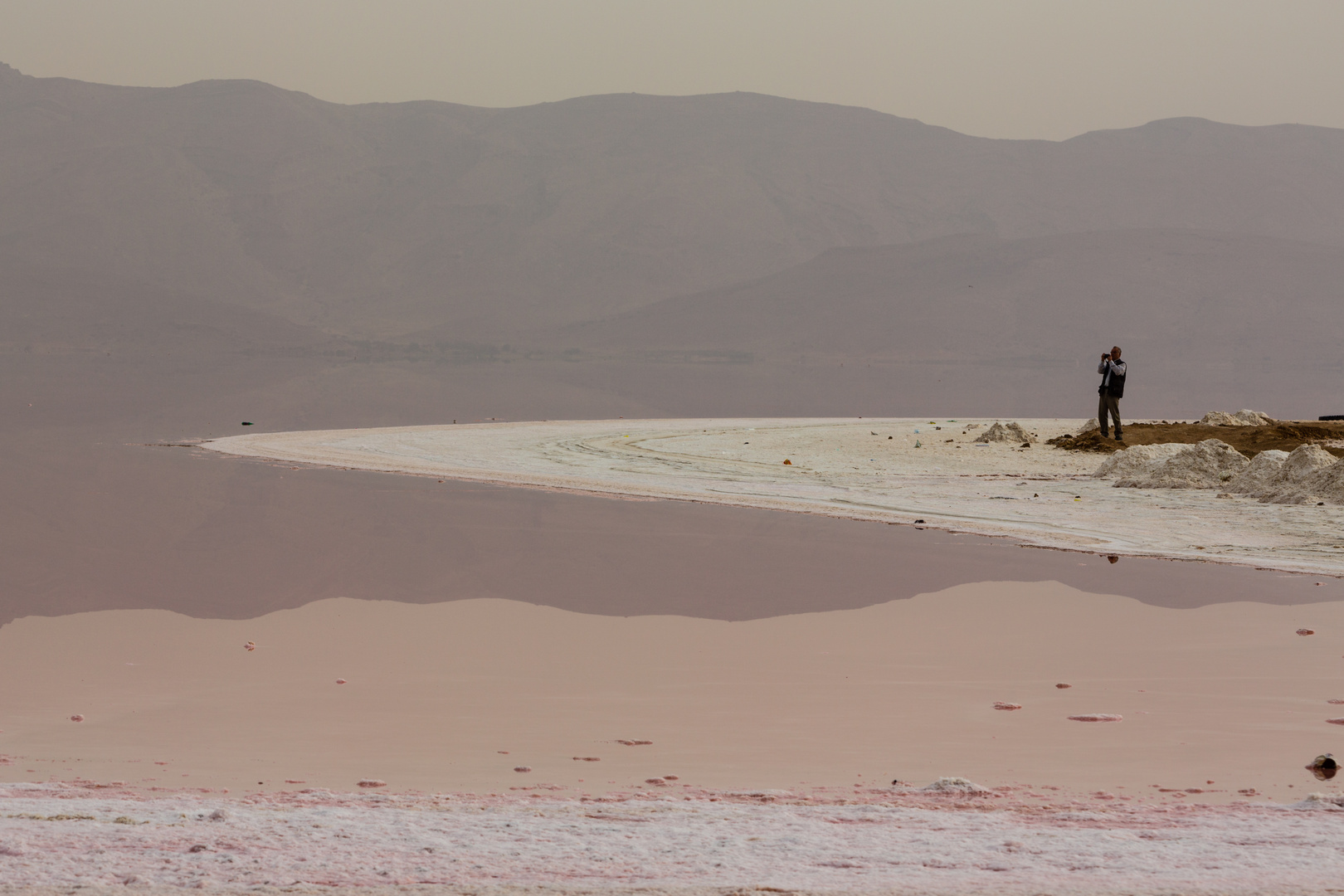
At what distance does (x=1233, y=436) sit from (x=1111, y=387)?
218 centimetres

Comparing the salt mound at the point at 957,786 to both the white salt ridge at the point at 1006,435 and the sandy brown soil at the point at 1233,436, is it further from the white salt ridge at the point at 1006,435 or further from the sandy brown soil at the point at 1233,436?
the white salt ridge at the point at 1006,435

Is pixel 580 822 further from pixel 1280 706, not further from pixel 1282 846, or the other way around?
pixel 1280 706

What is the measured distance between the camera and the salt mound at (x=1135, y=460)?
21.2 meters

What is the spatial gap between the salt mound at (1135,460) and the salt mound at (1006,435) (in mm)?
5720

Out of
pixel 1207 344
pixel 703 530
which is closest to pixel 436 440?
pixel 703 530

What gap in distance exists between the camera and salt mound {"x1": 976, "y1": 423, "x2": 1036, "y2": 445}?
27875 millimetres

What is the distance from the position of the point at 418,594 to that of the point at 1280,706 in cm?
679

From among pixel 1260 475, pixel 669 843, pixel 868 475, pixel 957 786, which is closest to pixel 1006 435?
pixel 868 475

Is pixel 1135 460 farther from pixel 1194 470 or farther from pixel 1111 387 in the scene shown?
pixel 1111 387

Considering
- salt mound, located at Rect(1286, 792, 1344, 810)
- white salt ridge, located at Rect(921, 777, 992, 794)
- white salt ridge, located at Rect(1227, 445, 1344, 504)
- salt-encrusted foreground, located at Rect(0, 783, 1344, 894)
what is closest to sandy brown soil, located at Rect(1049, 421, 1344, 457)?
white salt ridge, located at Rect(1227, 445, 1344, 504)

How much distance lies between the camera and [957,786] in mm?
6316

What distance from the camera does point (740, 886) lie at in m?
4.89

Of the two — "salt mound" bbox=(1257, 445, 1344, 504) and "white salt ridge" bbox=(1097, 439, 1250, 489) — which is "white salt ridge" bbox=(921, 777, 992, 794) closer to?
"salt mound" bbox=(1257, 445, 1344, 504)

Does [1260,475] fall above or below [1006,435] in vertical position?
below
